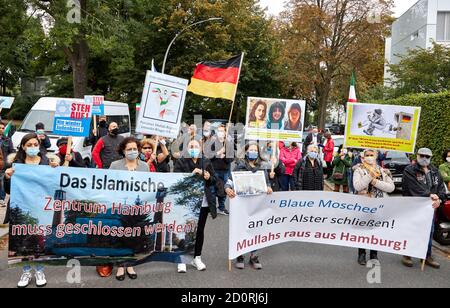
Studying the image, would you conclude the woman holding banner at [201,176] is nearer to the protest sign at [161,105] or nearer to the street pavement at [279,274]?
the street pavement at [279,274]

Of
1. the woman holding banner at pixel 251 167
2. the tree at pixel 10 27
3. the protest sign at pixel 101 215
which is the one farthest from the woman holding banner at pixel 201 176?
the tree at pixel 10 27

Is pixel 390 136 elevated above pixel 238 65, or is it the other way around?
pixel 238 65

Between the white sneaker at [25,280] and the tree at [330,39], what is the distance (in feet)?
103

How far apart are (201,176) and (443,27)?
31947 millimetres

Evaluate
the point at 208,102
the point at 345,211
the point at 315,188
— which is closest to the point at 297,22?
the point at 208,102

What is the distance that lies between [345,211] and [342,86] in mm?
33314

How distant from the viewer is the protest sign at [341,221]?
6391 mm

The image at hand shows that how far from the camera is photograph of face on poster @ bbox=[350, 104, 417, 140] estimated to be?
7.18 metres

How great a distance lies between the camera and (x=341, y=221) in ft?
21.1

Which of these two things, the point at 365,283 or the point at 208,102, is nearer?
the point at 365,283

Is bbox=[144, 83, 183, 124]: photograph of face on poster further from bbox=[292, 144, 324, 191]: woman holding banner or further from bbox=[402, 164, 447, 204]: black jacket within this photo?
bbox=[402, 164, 447, 204]: black jacket

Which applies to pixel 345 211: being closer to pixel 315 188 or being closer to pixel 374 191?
pixel 374 191

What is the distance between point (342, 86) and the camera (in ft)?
125

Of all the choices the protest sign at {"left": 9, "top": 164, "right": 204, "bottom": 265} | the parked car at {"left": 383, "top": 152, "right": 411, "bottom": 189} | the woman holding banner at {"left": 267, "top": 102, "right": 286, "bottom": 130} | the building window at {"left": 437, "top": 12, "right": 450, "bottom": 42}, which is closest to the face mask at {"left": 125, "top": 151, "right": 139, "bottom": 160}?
the protest sign at {"left": 9, "top": 164, "right": 204, "bottom": 265}
